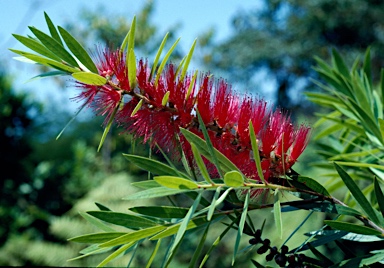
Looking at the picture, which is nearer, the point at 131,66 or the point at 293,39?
the point at 131,66

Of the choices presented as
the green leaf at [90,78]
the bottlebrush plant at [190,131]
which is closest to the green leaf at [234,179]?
the bottlebrush plant at [190,131]

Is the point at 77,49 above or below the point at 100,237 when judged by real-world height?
above

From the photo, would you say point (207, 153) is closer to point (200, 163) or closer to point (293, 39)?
point (200, 163)

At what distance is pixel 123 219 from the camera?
0.38m

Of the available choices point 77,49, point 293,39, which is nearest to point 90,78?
point 77,49

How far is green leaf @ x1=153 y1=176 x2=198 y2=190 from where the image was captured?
323mm

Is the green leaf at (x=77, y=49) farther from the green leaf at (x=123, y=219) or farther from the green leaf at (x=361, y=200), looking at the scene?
the green leaf at (x=361, y=200)

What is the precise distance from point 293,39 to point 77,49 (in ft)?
29.5

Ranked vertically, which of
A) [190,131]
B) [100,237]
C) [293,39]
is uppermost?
[293,39]

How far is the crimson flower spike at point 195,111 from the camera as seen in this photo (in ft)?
1.24

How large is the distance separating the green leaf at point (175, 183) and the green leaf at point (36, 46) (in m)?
0.13

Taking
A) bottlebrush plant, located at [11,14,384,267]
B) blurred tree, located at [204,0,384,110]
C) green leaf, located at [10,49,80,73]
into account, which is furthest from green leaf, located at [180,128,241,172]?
blurred tree, located at [204,0,384,110]

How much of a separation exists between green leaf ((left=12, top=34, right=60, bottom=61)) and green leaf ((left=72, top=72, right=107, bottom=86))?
0.04 m

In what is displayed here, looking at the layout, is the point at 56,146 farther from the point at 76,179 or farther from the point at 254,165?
the point at 254,165
